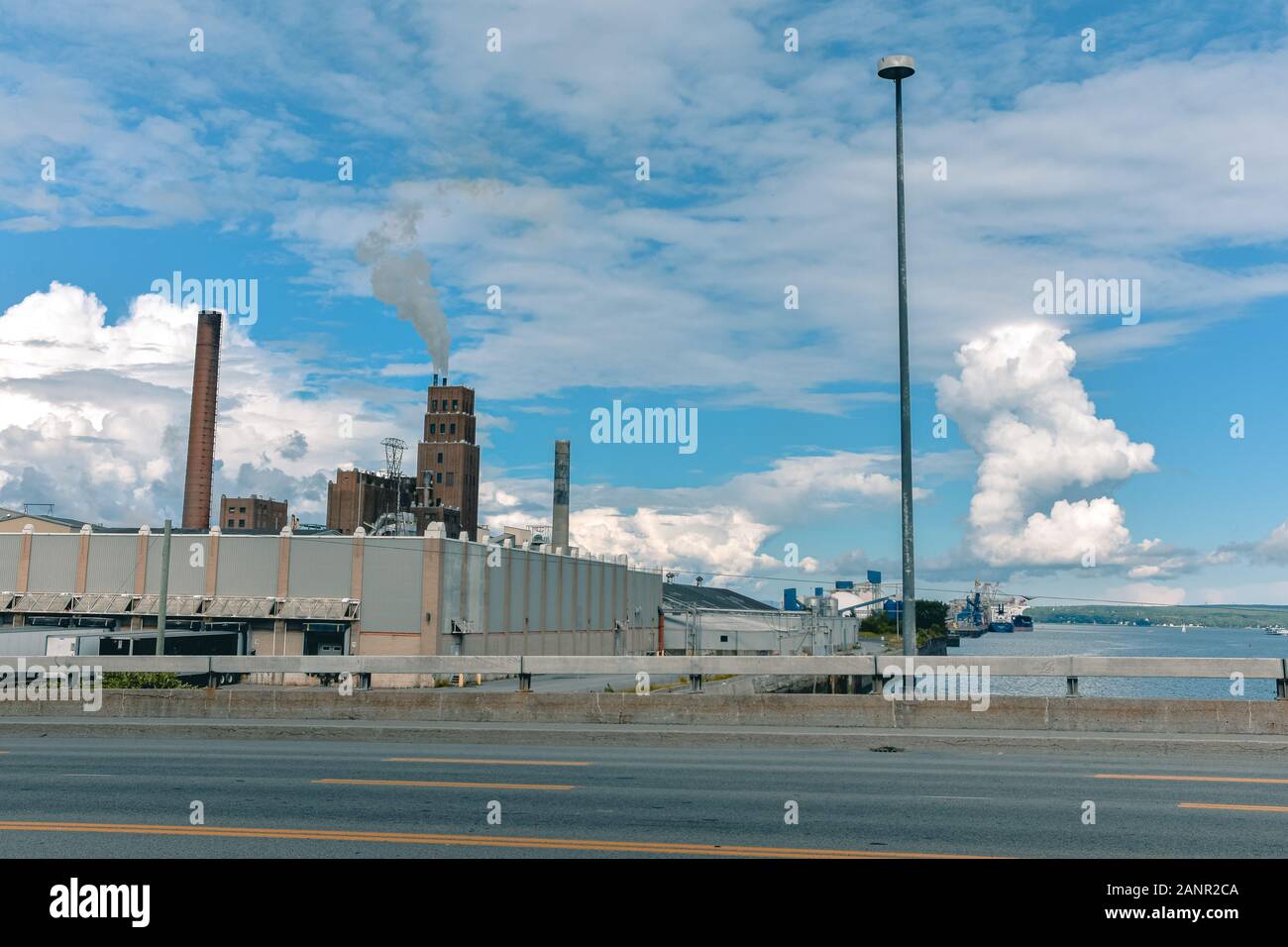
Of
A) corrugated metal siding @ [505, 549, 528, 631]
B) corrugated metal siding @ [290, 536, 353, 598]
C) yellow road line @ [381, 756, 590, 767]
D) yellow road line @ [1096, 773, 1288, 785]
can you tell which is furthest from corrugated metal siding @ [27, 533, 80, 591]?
yellow road line @ [1096, 773, 1288, 785]

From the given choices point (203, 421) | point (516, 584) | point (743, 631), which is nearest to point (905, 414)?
point (516, 584)

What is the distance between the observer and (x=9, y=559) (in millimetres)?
61500

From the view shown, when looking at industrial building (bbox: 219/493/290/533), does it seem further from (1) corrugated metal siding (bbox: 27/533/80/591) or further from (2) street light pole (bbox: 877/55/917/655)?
(2) street light pole (bbox: 877/55/917/655)

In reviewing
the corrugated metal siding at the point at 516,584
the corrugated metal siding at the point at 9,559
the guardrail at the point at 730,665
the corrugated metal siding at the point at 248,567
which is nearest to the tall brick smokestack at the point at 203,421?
the corrugated metal siding at the point at 9,559

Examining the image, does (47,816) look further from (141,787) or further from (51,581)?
(51,581)

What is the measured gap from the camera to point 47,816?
1073cm

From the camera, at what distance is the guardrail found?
1794cm

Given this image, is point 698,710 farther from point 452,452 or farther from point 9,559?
point 452,452

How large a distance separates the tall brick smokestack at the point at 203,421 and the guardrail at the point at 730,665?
186ft

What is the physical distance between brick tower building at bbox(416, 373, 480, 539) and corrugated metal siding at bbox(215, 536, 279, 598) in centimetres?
5626

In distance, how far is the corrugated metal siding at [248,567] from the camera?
57.9 metres
